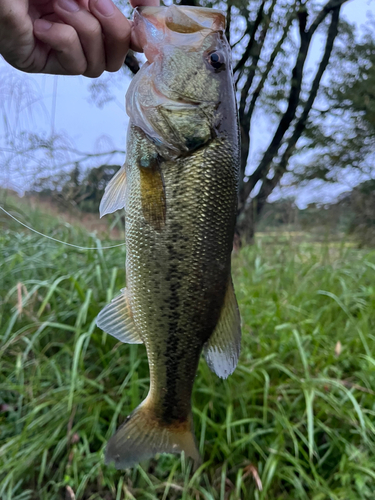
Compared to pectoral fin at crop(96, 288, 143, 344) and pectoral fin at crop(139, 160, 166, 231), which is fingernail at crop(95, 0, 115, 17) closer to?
pectoral fin at crop(139, 160, 166, 231)

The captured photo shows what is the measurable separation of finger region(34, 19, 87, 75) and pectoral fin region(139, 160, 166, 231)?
1.55ft

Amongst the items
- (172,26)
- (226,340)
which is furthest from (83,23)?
(226,340)

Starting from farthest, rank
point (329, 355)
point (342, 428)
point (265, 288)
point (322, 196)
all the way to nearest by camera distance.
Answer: point (322, 196)
point (265, 288)
point (329, 355)
point (342, 428)

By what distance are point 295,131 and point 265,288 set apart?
5.34 m

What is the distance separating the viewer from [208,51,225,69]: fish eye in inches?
38.4

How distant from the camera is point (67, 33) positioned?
1.02m

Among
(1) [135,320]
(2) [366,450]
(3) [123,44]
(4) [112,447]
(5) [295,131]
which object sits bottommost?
(2) [366,450]

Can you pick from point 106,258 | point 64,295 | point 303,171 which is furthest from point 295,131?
point 64,295

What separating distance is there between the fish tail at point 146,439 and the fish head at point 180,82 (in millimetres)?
800

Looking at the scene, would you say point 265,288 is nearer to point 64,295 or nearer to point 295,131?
point 64,295

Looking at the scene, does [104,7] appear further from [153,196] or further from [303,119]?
[303,119]

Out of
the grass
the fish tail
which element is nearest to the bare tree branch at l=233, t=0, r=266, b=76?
the grass

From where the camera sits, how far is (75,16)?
39.8 inches

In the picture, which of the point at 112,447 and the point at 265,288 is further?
the point at 265,288
